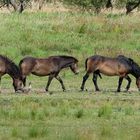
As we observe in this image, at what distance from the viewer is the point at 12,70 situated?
25.0m

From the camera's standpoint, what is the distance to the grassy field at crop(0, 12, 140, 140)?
16.2m

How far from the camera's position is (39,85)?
2934cm

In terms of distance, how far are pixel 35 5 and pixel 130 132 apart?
69576 millimetres

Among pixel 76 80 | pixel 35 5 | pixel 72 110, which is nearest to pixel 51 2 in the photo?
pixel 35 5

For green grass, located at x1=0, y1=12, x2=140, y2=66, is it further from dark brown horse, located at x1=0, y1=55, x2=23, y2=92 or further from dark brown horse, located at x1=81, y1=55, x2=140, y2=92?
dark brown horse, located at x1=0, y1=55, x2=23, y2=92

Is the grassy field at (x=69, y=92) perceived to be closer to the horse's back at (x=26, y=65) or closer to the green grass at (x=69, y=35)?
the green grass at (x=69, y=35)

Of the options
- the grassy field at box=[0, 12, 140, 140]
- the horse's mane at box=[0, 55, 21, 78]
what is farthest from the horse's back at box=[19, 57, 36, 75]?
the horse's mane at box=[0, 55, 21, 78]

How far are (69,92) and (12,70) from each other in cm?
242

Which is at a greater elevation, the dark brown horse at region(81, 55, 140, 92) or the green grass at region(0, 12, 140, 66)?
the green grass at region(0, 12, 140, 66)

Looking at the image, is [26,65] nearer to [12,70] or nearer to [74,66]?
[12,70]

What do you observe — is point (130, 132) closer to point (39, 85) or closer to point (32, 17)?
point (39, 85)

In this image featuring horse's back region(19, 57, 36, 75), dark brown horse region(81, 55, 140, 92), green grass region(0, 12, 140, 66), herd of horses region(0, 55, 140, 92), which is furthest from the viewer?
green grass region(0, 12, 140, 66)

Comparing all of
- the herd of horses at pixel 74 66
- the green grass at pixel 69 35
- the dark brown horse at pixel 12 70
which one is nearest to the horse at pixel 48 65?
the herd of horses at pixel 74 66

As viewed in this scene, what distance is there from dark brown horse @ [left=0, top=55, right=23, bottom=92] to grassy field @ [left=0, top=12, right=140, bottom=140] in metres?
0.39
